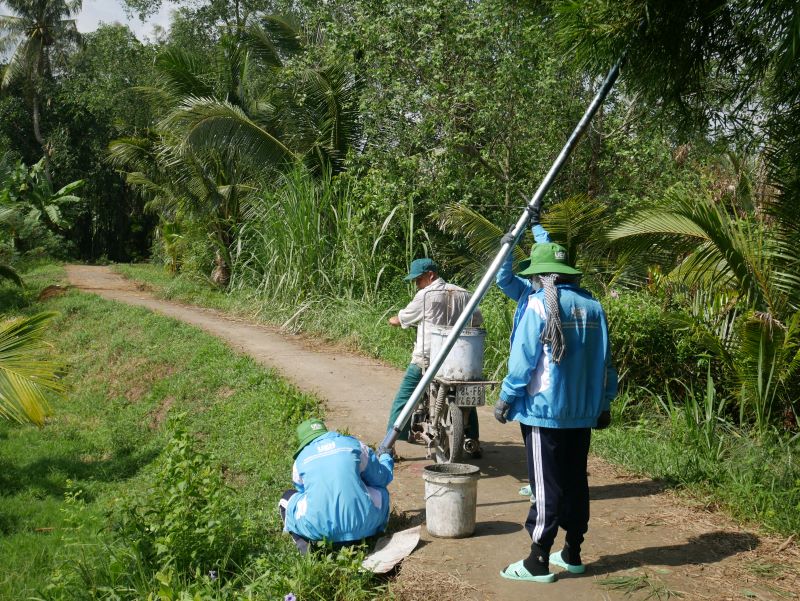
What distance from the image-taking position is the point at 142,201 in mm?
37125

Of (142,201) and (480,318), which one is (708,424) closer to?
(480,318)

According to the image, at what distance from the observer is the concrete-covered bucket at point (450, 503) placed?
519 cm

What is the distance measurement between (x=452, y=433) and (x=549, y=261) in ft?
7.34

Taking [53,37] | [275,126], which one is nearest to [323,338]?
[275,126]

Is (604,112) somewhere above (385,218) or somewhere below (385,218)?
above

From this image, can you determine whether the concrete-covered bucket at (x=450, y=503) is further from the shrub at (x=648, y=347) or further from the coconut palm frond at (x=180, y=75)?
the coconut palm frond at (x=180, y=75)

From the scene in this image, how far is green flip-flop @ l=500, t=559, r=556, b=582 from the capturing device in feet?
15.1

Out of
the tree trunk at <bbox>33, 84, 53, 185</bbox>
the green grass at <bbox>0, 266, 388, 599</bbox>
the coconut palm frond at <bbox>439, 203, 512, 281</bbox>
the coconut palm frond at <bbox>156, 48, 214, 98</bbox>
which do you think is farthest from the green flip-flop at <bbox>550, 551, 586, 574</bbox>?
the tree trunk at <bbox>33, 84, 53, 185</bbox>

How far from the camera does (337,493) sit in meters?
4.97

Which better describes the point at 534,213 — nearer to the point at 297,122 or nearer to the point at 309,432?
the point at 309,432

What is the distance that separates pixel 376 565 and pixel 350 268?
9.63m

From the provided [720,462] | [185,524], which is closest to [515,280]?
[185,524]

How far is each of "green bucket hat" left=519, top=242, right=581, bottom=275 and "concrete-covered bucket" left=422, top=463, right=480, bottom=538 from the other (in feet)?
4.70

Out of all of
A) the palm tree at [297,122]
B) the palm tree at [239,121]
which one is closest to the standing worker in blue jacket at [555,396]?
the palm tree at [297,122]
